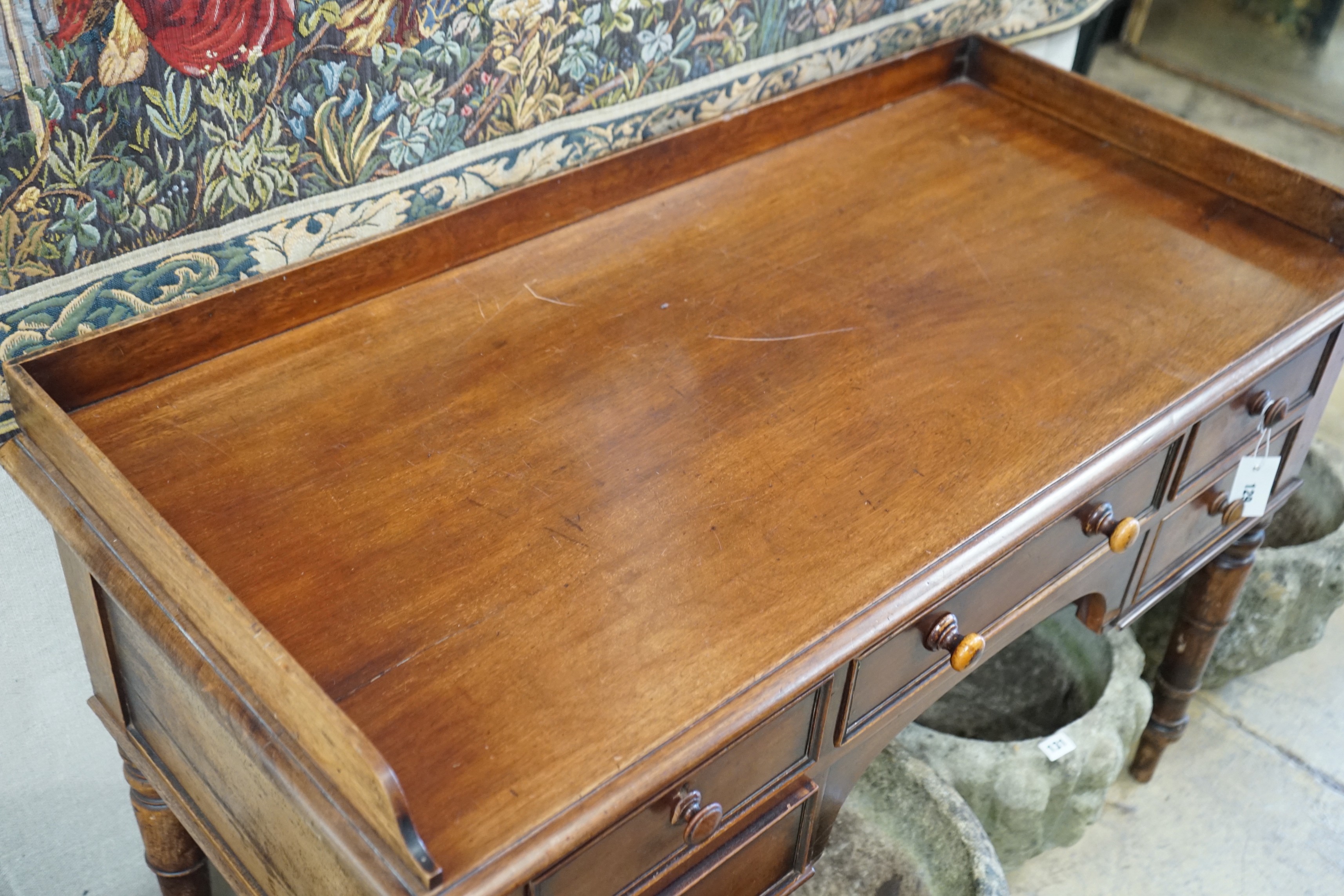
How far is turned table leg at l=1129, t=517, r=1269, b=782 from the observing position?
1.44m

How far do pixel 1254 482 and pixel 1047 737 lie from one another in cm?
35

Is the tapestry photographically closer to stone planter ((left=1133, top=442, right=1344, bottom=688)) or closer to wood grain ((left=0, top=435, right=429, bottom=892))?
wood grain ((left=0, top=435, right=429, bottom=892))

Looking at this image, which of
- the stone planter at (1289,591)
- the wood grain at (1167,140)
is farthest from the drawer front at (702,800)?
the stone planter at (1289,591)

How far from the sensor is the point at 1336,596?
162cm

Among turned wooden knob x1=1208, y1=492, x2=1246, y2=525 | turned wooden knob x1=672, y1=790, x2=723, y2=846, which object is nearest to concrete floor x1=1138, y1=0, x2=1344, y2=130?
turned wooden knob x1=1208, y1=492, x2=1246, y2=525

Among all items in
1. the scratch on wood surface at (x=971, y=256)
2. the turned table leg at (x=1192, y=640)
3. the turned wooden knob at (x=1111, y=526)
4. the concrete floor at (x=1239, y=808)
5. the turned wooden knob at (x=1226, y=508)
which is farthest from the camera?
the concrete floor at (x=1239, y=808)

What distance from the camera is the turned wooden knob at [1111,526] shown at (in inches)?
40.6

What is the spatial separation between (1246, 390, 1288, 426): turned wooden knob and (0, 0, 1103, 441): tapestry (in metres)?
0.61

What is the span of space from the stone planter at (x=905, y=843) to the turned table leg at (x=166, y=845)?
0.63 metres

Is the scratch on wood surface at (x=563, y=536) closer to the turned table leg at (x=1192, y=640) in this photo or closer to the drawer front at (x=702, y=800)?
the drawer front at (x=702, y=800)

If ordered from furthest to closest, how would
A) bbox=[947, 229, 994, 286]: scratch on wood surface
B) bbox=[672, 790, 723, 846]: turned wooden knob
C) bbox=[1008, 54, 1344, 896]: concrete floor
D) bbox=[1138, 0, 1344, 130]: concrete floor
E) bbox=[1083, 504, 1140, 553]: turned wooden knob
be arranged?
bbox=[1138, 0, 1344, 130]: concrete floor, bbox=[1008, 54, 1344, 896]: concrete floor, bbox=[947, 229, 994, 286]: scratch on wood surface, bbox=[1083, 504, 1140, 553]: turned wooden knob, bbox=[672, 790, 723, 846]: turned wooden knob

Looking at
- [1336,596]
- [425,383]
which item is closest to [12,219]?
[425,383]

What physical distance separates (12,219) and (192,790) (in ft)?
1.47

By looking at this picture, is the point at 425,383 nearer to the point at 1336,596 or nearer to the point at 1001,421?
the point at 1001,421
